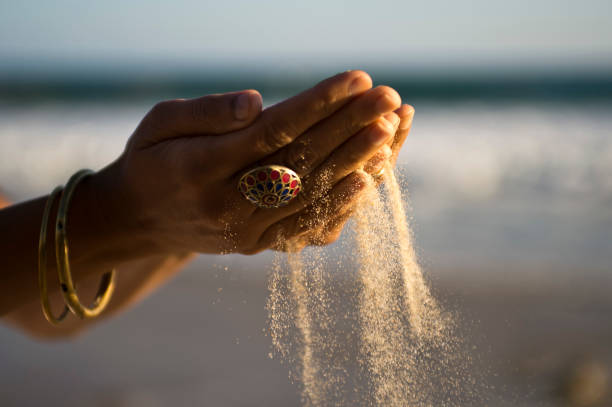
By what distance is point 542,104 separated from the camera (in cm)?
1418

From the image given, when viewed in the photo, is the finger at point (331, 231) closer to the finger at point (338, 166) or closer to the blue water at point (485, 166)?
the finger at point (338, 166)

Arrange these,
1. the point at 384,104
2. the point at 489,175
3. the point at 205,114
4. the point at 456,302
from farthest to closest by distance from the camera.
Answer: the point at 489,175
the point at 456,302
the point at 205,114
the point at 384,104

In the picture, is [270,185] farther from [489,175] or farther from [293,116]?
[489,175]

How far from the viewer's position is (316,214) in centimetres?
108

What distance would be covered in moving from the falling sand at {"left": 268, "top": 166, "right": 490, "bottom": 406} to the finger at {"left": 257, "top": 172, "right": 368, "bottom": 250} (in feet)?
0.15

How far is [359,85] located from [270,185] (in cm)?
25

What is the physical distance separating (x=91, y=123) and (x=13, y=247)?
1121 centimetres

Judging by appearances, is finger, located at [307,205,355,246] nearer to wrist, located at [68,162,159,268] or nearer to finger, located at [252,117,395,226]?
finger, located at [252,117,395,226]

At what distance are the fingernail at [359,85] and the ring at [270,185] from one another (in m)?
A: 0.19

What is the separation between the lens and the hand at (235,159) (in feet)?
3.06

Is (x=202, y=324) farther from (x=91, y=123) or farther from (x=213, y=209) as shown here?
(x=91, y=123)

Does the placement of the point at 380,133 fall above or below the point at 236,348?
above

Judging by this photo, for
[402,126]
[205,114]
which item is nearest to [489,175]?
[402,126]

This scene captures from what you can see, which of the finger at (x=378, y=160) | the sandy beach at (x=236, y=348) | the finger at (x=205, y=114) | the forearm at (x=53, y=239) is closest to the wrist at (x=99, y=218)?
the forearm at (x=53, y=239)
